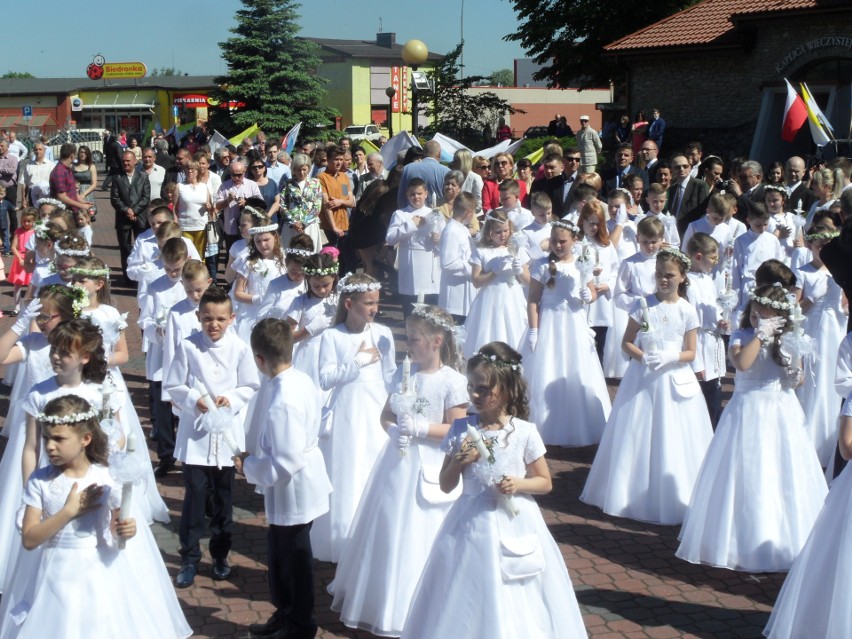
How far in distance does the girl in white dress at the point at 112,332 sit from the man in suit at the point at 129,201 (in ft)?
31.4

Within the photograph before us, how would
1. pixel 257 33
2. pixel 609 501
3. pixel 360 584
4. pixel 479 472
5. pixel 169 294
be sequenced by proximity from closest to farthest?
pixel 479 472
pixel 360 584
pixel 609 501
pixel 169 294
pixel 257 33

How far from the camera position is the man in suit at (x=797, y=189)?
42.8 feet

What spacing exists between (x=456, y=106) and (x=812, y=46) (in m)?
14.3

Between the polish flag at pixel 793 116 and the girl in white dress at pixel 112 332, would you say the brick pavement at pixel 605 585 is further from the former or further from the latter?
the polish flag at pixel 793 116

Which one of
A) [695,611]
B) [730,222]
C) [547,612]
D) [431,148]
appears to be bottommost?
[695,611]

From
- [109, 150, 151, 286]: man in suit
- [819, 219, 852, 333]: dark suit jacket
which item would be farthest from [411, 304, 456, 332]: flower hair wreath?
[109, 150, 151, 286]: man in suit

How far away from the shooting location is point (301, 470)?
577cm

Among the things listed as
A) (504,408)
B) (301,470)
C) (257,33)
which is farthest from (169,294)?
(257,33)

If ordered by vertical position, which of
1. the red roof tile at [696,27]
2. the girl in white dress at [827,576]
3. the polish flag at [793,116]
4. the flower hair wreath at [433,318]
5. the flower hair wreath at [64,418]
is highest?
the red roof tile at [696,27]

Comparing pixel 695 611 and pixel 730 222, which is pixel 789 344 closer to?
pixel 695 611

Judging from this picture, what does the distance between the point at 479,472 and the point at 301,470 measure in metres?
1.15

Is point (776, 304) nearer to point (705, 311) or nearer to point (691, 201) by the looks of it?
point (705, 311)

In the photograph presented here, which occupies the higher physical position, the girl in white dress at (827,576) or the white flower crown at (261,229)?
the white flower crown at (261,229)

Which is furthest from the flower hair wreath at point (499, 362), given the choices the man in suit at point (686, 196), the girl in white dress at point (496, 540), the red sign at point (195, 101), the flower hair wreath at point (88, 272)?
the red sign at point (195, 101)
